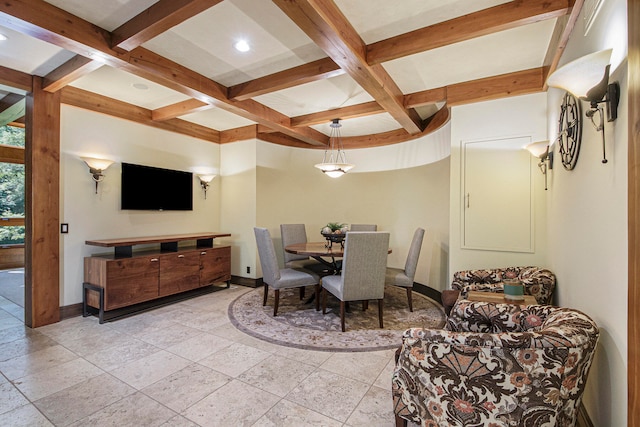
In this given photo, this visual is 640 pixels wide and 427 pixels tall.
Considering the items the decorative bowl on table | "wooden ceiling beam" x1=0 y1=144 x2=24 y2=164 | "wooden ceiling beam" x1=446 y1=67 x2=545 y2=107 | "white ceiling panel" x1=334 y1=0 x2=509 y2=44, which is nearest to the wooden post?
the decorative bowl on table

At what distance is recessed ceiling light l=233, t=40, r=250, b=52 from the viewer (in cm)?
247

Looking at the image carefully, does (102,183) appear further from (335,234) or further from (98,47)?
(335,234)

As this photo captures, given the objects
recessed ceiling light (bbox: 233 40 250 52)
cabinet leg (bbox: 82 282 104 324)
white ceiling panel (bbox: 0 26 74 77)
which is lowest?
cabinet leg (bbox: 82 282 104 324)

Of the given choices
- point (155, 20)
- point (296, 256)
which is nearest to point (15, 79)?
point (155, 20)

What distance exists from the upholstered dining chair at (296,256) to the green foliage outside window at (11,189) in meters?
5.47

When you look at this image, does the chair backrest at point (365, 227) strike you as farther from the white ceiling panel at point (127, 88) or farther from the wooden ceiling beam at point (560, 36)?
the white ceiling panel at point (127, 88)

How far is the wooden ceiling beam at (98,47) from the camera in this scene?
6.47 ft

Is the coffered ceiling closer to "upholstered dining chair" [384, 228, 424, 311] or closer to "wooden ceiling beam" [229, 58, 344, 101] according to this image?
"wooden ceiling beam" [229, 58, 344, 101]

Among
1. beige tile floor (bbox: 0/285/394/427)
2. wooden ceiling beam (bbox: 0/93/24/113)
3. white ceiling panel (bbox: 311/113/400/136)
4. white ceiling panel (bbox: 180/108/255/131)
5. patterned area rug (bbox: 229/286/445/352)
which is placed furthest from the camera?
white ceiling panel (bbox: 311/113/400/136)

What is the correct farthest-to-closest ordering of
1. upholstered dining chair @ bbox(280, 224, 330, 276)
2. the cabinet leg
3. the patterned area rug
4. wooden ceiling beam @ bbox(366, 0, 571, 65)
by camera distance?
upholstered dining chair @ bbox(280, 224, 330, 276) < the cabinet leg < the patterned area rug < wooden ceiling beam @ bbox(366, 0, 571, 65)

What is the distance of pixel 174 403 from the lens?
193cm

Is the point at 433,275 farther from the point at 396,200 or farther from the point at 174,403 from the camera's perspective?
the point at 174,403

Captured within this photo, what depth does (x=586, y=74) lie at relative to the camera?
133cm

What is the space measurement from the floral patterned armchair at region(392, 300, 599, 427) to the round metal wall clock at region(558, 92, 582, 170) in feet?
3.89
